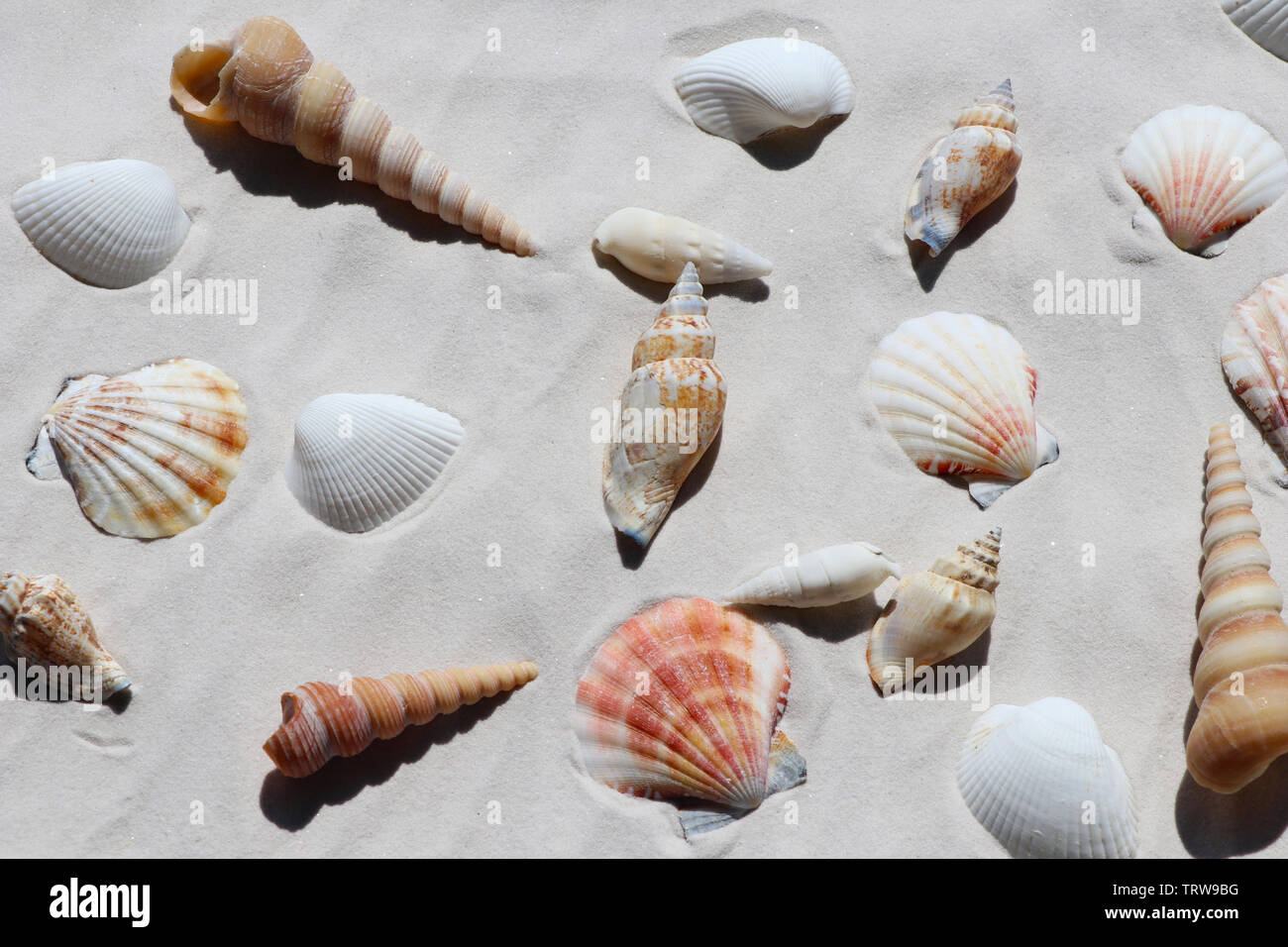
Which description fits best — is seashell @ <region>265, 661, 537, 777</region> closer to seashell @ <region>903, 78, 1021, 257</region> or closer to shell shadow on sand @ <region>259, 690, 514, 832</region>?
shell shadow on sand @ <region>259, 690, 514, 832</region>

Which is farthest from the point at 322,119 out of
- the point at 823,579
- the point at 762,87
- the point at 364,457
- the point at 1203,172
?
the point at 1203,172

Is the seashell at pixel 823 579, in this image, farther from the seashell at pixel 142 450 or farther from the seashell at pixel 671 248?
the seashell at pixel 142 450

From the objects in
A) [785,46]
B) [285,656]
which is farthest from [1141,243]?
[285,656]

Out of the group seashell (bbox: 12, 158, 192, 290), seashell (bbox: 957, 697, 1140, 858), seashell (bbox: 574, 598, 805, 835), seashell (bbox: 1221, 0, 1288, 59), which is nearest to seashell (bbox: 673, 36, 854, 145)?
seashell (bbox: 1221, 0, 1288, 59)
